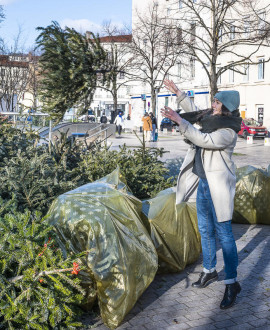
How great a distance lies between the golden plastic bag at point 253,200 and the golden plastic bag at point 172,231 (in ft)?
6.40

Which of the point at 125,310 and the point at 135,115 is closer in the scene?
the point at 125,310

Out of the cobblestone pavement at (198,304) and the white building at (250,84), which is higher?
the white building at (250,84)

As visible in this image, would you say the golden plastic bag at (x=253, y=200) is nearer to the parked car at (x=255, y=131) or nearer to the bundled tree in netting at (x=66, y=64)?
the bundled tree in netting at (x=66, y=64)

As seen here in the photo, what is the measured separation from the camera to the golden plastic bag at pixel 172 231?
14.3ft

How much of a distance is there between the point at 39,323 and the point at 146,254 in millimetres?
1039

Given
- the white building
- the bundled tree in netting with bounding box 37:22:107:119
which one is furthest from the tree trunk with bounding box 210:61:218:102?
the white building

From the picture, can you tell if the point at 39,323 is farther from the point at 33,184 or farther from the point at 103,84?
the point at 103,84

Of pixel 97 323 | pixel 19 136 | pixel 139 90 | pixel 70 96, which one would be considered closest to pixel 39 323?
pixel 97 323

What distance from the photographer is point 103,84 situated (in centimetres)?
475

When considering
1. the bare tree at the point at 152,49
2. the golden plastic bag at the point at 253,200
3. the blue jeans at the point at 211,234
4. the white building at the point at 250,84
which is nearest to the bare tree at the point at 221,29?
the bare tree at the point at 152,49

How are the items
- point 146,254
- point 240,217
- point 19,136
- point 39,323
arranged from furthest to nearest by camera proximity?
point 240,217
point 19,136
point 146,254
point 39,323

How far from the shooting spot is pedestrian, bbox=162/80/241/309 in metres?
3.68

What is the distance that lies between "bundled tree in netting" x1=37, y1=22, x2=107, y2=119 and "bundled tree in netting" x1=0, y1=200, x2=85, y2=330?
187 cm

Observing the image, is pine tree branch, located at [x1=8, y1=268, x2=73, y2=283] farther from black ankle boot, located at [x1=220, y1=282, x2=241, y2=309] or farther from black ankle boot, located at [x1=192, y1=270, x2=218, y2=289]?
black ankle boot, located at [x1=192, y1=270, x2=218, y2=289]
